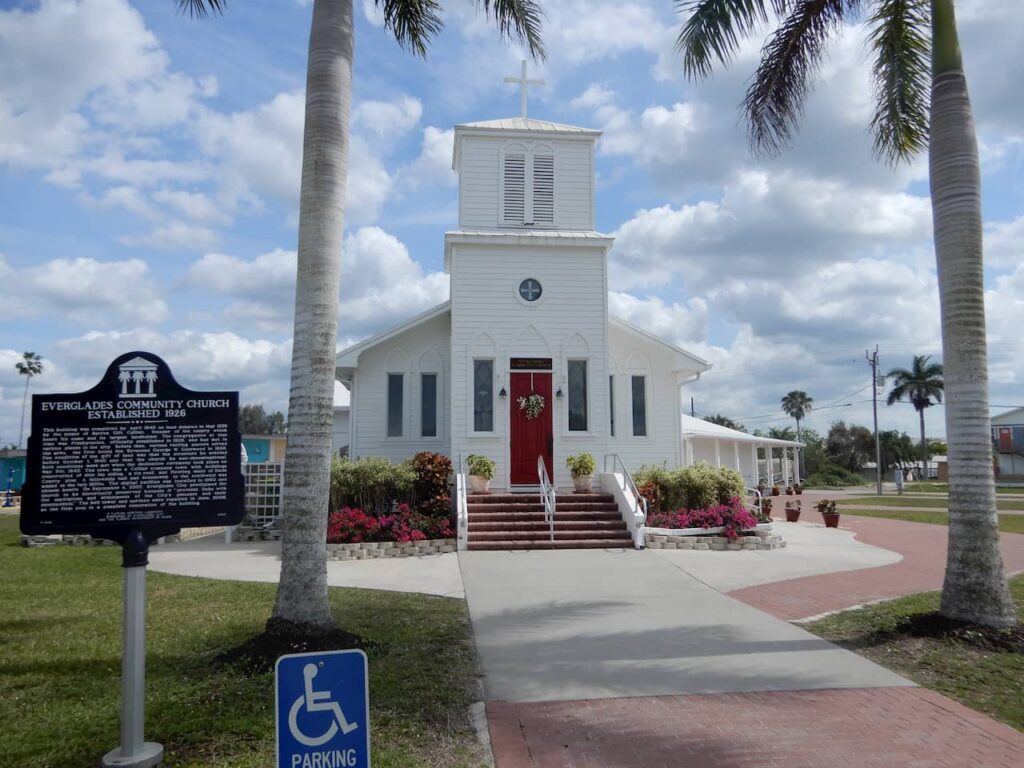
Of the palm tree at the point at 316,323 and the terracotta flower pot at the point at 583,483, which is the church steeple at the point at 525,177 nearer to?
the terracotta flower pot at the point at 583,483

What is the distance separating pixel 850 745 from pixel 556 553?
883cm

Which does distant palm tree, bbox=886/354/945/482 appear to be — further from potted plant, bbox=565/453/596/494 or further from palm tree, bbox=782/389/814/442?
potted plant, bbox=565/453/596/494

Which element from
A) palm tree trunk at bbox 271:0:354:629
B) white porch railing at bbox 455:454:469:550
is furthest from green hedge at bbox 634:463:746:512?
palm tree trunk at bbox 271:0:354:629

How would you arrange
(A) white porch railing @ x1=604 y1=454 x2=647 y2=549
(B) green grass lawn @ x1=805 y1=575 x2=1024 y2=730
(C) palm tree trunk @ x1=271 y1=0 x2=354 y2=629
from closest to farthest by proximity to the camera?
(B) green grass lawn @ x1=805 y1=575 x2=1024 y2=730 → (C) palm tree trunk @ x1=271 y1=0 x2=354 y2=629 → (A) white porch railing @ x1=604 y1=454 x2=647 y2=549

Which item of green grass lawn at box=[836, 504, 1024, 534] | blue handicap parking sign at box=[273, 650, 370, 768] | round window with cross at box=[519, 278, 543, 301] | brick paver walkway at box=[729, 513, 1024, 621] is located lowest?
green grass lawn at box=[836, 504, 1024, 534]

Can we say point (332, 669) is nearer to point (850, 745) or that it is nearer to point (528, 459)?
point (850, 745)

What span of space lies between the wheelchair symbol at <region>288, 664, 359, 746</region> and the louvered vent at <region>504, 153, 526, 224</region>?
15.5 m

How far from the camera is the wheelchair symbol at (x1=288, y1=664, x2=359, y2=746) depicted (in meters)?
3.03

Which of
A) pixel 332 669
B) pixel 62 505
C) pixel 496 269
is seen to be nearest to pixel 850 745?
pixel 332 669

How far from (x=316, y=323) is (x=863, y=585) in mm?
8606

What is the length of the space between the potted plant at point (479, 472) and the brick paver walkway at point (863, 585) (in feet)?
22.3

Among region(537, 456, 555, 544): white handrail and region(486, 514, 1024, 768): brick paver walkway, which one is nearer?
region(486, 514, 1024, 768): brick paver walkway

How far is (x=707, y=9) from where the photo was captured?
867 centimetres

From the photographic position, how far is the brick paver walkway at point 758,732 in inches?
179
